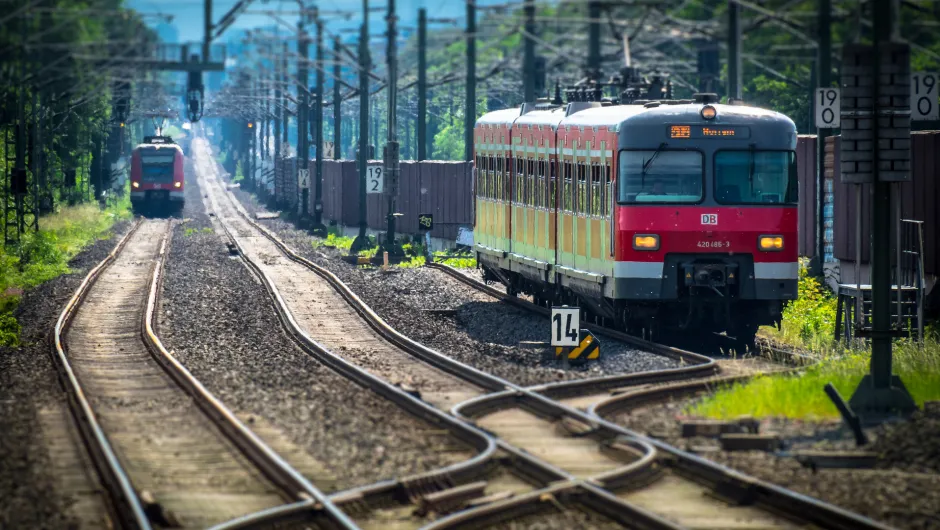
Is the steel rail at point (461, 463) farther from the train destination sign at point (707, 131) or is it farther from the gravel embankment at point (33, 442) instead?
the train destination sign at point (707, 131)

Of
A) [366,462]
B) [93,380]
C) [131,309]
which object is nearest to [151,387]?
[93,380]

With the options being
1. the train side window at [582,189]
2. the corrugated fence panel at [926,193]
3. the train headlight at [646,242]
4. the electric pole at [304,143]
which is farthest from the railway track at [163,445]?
the electric pole at [304,143]

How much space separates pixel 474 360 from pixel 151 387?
3878 millimetres

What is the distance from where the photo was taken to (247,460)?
1198 centimetres

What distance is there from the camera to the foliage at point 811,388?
45.1 feet

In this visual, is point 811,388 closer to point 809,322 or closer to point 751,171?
point 751,171

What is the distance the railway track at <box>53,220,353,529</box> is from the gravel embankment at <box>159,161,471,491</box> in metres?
0.39

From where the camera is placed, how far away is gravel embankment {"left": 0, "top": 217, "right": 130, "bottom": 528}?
394 inches

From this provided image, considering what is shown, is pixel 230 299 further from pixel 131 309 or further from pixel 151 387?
pixel 151 387

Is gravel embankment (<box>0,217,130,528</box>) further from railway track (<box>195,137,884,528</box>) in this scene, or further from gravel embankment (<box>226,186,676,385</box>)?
gravel embankment (<box>226,186,676,385</box>)

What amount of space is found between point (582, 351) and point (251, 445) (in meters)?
6.49

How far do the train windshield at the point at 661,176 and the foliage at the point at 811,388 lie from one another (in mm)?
3245

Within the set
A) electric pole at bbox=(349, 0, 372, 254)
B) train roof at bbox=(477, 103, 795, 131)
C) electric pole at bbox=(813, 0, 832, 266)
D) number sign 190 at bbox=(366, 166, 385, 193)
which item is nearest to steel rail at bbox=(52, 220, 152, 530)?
train roof at bbox=(477, 103, 795, 131)

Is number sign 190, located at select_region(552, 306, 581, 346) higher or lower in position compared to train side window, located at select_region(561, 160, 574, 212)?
lower
